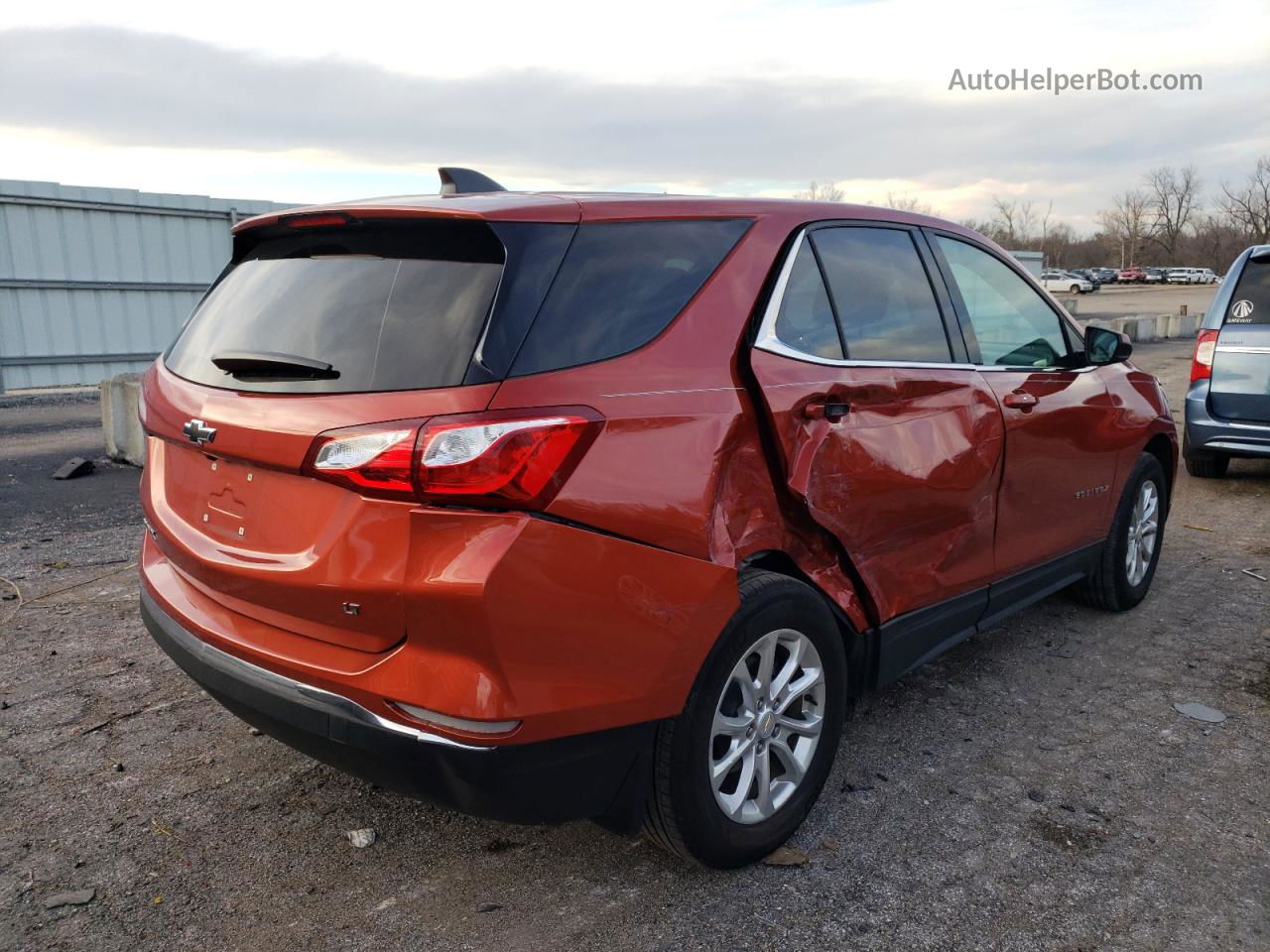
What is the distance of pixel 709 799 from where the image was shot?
255 cm

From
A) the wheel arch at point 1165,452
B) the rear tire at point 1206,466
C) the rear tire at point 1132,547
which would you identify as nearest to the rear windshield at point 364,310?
the rear tire at point 1132,547

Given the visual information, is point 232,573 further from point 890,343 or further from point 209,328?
point 890,343

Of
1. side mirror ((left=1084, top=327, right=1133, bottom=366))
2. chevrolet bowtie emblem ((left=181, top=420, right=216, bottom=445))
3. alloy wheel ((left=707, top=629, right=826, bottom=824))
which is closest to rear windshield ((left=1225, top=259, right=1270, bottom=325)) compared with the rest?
side mirror ((left=1084, top=327, right=1133, bottom=366))

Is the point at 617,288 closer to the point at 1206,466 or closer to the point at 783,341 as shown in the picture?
the point at 783,341

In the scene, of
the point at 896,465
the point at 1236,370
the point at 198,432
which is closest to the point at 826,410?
the point at 896,465

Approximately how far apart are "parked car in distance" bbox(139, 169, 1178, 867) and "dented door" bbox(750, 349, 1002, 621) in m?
0.01

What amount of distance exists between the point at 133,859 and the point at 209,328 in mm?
1501

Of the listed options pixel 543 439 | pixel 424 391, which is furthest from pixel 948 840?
pixel 424 391

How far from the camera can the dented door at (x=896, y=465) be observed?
2.78 meters

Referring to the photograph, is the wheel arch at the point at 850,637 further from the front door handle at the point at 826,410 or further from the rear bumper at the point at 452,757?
the rear bumper at the point at 452,757

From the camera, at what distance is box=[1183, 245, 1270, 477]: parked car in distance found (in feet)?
23.9

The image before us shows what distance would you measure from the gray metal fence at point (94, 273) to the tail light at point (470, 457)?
14.8 metres

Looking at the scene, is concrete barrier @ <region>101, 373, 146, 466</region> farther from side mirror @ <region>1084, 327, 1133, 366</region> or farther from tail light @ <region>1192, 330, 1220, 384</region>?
tail light @ <region>1192, 330, 1220, 384</region>

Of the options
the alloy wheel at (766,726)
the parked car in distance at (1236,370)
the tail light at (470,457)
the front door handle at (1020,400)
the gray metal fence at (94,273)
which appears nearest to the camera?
the tail light at (470,457)
